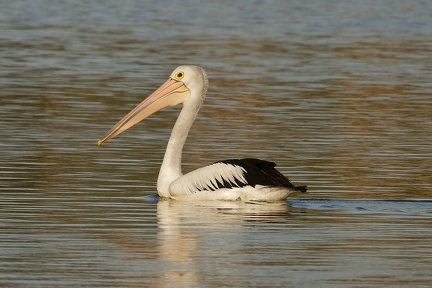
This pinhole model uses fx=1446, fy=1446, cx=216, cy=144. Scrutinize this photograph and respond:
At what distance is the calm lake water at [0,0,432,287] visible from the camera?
8.38 metres

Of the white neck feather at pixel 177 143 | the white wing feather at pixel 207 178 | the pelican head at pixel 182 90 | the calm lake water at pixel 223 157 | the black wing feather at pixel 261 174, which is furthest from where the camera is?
the pelican head at pixel 182 90

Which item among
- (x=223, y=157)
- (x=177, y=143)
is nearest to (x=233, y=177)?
(x=177, y=143)

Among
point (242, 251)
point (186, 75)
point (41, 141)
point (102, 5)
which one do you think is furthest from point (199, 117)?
point (102, 5)

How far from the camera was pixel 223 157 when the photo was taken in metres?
13.3

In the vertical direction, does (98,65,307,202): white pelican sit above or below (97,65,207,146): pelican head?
below

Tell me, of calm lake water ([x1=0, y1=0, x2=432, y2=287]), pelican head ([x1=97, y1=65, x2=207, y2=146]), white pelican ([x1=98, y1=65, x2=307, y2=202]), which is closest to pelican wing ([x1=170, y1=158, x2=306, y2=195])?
white pelican ([x1=98, y1=65, x2=307, y2=202])

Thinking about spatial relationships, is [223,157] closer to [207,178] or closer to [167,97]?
[167,97]

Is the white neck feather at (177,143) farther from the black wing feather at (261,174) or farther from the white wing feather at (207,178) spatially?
the black wing feather at (261,174)

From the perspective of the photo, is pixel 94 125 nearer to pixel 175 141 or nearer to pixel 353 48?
pixel 175 141

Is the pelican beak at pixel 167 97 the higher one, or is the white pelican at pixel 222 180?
the pelican beak at pixel 167 97

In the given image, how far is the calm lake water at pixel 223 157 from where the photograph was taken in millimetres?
8383

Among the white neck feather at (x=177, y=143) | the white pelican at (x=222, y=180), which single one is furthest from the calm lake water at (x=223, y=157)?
the white neck feather at (x=177, y=143)

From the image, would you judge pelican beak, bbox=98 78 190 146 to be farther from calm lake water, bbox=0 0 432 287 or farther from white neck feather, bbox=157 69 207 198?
calm lake water, bbox=0 0 432 287

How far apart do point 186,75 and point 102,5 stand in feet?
101
